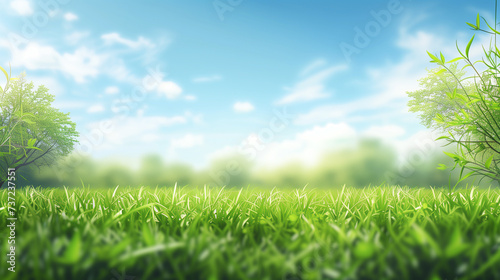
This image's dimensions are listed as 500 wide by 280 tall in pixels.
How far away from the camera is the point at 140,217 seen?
2.07 m

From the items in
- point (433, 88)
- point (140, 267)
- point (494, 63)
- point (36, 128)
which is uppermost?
point (433, 88)

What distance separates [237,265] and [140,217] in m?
1.25

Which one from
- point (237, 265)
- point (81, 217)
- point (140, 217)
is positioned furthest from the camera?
point (140, 217)

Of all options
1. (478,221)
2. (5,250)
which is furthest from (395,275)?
(5,250)

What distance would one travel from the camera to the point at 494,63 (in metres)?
2.19

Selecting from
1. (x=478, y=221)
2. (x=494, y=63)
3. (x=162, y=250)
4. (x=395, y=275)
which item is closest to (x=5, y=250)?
(x=162, y=250)

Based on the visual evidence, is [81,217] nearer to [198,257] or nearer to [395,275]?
[198,257]

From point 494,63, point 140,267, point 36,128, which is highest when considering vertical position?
point 36,128

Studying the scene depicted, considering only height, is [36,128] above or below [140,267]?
above

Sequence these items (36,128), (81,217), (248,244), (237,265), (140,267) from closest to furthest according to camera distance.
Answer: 1. (237,265)
2. (140,267)
3. (248,244)
4. (81,217)
5. (36,128)

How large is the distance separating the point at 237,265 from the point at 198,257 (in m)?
0.18

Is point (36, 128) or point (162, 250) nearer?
point (162, 250)

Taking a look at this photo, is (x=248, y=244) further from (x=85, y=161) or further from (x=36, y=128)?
(x=36, y=128)

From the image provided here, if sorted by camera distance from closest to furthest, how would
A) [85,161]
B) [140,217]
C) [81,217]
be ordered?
1. [81,217]
2. [140,217]
3. [85,161]
